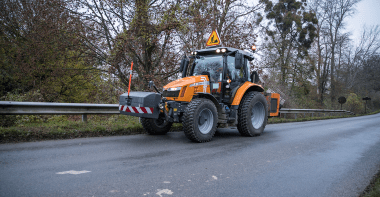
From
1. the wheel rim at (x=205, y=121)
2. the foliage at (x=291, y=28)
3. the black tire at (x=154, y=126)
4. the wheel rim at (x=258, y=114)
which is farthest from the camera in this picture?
the foliage at (x=291, y=28)

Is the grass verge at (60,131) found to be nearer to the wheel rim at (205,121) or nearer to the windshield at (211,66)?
the wheel rim at (205,121)

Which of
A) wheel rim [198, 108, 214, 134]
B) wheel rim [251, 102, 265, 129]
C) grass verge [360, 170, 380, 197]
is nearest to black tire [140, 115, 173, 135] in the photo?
wheel rim [198, 108, 214, 134]

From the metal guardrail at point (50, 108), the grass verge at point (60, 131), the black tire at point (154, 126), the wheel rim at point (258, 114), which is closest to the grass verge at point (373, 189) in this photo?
the wheel rim at point (258, 114)

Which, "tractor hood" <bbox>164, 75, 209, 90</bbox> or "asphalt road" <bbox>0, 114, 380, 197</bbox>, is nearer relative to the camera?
"asphalt road" <bbox>0, 114, 380, 197</bbox>

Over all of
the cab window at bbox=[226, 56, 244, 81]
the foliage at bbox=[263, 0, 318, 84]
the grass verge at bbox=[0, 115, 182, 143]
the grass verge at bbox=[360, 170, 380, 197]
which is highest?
the foliage at bbox=[263, 0, 318, 84]

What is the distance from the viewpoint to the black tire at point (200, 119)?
19.4 ft

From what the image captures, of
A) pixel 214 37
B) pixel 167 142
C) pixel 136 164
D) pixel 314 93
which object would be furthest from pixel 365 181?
pixel 314 93

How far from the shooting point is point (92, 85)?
15.0 m

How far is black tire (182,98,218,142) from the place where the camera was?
5910mm

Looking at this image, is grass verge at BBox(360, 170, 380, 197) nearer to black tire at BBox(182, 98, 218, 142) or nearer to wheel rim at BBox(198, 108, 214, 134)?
black tire at BBox(182, 98, 218, 142)

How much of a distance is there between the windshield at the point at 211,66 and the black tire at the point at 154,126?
5.73ft

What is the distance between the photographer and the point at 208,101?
20.9ft

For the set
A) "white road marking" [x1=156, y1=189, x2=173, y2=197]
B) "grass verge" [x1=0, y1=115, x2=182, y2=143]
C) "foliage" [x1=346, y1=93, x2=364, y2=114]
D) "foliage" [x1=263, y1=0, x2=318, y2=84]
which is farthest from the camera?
"foliage" [x1=346, y1=93, x2=364, y2=114]

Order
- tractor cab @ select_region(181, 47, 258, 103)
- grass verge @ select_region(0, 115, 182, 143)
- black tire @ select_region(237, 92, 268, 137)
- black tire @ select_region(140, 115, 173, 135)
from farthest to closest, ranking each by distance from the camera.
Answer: black tire @ select_region(237, 92, 268, 137) < tractor cab @ select_region(181, 47, 258, 103) < black tire @ select_region(140, 115, 173, 135) < grass verge @ select_region(0, 115, 182, 143)
